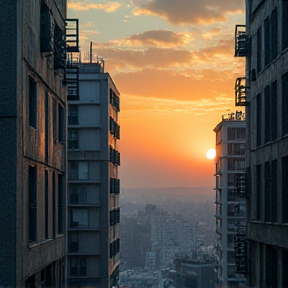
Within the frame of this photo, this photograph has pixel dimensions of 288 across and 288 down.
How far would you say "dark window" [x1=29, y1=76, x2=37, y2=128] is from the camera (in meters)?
27.6

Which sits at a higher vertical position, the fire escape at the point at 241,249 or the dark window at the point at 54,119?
the dark window at the point at 54,119

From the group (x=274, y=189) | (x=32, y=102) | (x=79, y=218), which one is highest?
(x=32, y=102)

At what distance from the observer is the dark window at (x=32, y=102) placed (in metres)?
27.6

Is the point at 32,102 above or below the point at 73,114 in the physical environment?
below

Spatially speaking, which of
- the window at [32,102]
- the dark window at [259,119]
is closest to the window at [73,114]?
the dark window at [259,119]

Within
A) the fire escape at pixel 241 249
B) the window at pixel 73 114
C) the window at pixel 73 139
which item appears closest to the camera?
the fire escape at pixel 241 249

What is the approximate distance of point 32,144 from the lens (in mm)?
26984

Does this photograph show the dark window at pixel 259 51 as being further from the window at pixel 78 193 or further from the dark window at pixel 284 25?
the window at pixel 78 193

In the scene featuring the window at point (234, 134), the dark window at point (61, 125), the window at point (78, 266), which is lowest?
the window at point (78, 266)

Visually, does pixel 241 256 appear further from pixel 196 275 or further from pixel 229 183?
pixel 196 275

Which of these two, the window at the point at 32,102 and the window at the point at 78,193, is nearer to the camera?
the window at the point at 32,102

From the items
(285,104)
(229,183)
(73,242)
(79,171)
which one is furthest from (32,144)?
(229,183)

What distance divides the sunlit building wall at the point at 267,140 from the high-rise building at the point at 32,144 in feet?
28.4

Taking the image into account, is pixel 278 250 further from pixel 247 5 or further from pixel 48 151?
pixel 247 5
